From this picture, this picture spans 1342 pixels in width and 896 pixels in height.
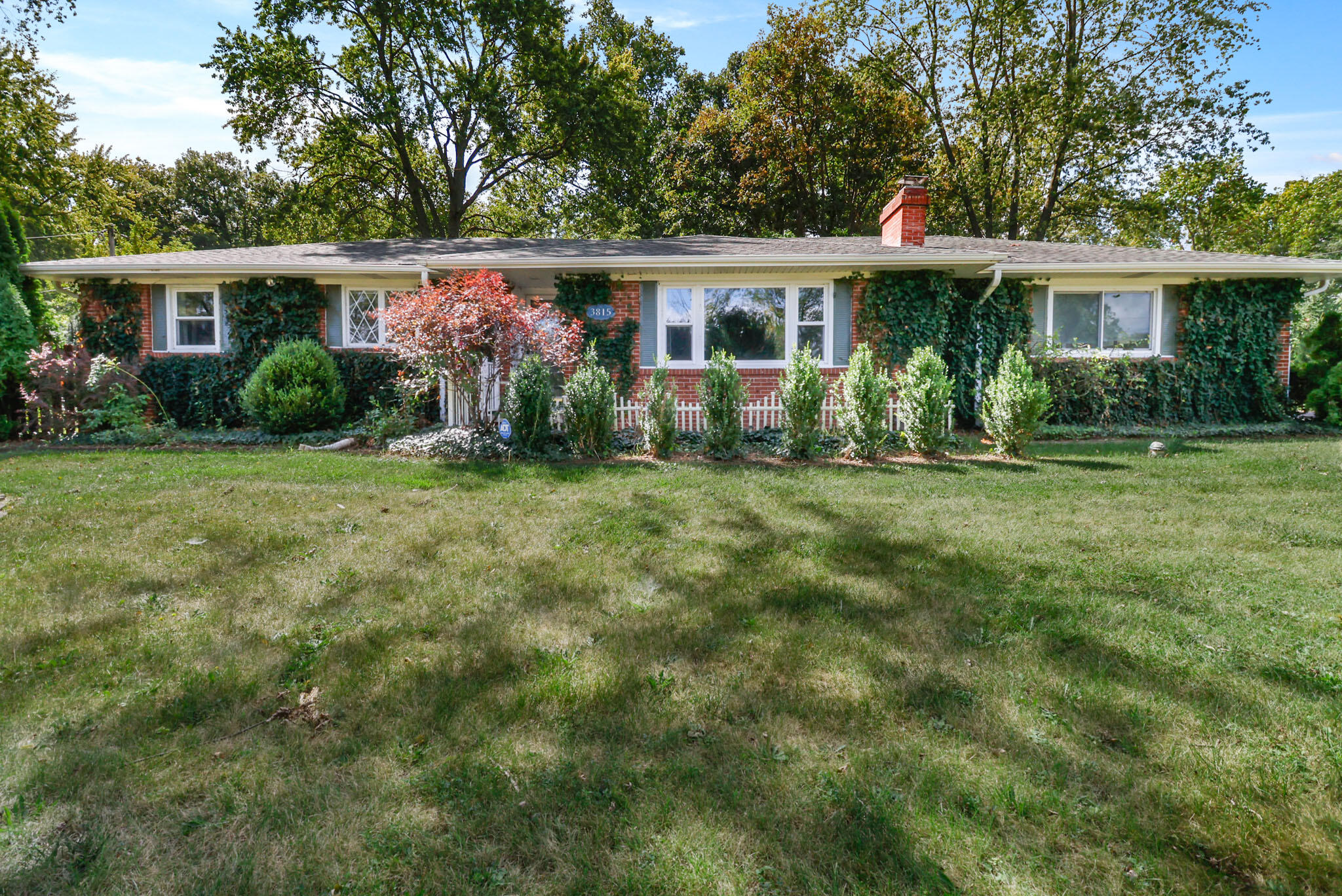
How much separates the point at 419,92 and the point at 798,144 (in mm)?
12161

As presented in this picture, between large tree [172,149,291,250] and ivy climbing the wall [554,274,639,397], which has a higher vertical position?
large tree [172,149,291,250]

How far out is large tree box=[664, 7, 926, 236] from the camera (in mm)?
21359

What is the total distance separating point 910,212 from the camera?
481 inches

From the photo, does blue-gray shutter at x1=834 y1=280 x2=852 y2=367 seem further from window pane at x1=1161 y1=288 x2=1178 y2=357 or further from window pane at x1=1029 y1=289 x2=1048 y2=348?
window pane at x1=1161 y1=288 x2=1178 y2=357

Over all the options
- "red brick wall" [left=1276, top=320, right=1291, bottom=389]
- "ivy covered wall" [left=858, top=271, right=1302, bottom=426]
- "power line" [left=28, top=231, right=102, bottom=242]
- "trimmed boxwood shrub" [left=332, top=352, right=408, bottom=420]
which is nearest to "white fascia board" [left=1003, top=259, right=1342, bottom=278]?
"ivy covered wall" [left=858, top=271, right=1302, bottom=426]

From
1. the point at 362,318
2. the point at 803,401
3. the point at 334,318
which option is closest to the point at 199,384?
the point at 334,318

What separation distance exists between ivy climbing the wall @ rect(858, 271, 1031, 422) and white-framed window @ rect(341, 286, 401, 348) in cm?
863

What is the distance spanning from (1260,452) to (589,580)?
9151 mm

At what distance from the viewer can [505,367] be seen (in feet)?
29.8

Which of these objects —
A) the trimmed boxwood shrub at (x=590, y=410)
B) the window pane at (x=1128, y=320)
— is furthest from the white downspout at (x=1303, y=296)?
the trimmed boxwood shrub at (x=590, y=410)

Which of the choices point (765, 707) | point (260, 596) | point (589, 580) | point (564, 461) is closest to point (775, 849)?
point (765, 707)

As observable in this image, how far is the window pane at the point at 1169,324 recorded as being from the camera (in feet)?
40.4

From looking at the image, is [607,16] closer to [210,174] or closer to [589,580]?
[210,174]

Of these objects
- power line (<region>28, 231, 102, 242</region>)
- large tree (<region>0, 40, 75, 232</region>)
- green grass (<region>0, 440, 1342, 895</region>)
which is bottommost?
green grass (<region>0, 440, 1342, 895</region>)
